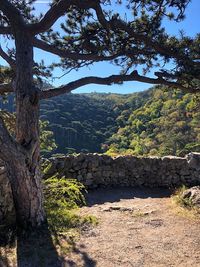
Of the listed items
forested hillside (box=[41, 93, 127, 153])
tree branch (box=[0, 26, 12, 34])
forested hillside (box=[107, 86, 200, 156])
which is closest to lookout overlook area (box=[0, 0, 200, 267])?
tree branch (box=[0, 26, 12, 34])

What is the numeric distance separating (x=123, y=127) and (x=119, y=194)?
53.3m

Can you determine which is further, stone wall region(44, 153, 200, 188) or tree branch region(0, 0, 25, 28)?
stone wall region(44, 153, 200, 188)

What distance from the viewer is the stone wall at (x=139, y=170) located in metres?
10.9

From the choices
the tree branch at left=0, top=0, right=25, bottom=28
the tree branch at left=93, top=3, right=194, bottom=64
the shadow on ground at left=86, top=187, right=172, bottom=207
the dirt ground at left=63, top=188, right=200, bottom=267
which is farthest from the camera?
the shadow on ground at left=86, top=187, right=172, bottom=207

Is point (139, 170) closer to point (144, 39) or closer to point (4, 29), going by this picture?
point (144, 39)

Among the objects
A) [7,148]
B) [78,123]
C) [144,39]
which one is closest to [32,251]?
[7,148]

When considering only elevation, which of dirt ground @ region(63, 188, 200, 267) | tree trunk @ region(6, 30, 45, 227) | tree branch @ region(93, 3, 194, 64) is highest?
tree branch @ region(93, 3, 194, 64)

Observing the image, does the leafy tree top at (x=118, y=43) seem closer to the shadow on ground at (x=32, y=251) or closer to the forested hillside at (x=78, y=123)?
the shadow on ground at (x=32, y=251)

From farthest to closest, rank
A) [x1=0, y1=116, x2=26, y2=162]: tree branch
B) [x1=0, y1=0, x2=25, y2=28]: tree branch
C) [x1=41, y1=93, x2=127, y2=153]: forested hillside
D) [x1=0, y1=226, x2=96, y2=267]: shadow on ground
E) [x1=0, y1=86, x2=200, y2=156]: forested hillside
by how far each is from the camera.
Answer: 1. [x1=41, y1=93, x2=127, y2=153]: forested hillside
2. [x1=0, y1=86, x2=200, y2=156]: forested hillside
3. [x1=0, y1=0, x2=25, y2=28]: tree branch
4. [x1=0, y1=116, x2=26, y2=162]: tree branch
5. [x1=0, y1=226, x2=96, y2=267]: shadow on ground

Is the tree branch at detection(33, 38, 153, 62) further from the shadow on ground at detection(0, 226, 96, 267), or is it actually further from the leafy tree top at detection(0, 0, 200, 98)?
the shadow on ground at detection(0, 226, 96, 267)

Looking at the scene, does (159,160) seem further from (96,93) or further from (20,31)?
(96,93)

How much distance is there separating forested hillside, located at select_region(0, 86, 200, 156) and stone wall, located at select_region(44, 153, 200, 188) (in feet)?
91.0

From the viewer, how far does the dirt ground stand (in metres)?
4.93

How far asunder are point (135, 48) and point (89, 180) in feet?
14.7
